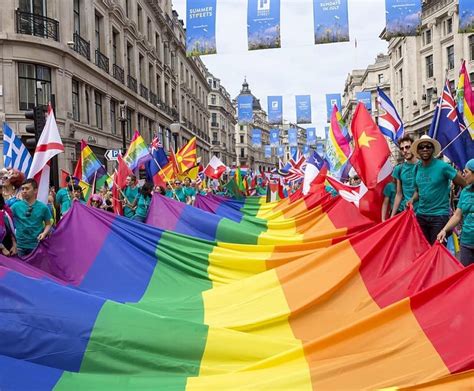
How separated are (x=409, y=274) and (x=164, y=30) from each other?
141 feet

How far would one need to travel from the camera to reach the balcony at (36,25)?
21375 millimetres

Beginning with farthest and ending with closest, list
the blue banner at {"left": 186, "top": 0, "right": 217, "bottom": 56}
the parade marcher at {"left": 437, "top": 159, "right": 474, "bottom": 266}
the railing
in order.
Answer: the railing
the blue banner at {"left": 186, "top": 0, "right": 217, "bottom": 56}
the parade marcher at {"left": 437, "top": 159, "right": 474, "bottom": 266}

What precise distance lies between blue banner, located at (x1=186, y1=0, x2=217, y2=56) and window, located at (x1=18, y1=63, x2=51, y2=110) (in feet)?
35.1

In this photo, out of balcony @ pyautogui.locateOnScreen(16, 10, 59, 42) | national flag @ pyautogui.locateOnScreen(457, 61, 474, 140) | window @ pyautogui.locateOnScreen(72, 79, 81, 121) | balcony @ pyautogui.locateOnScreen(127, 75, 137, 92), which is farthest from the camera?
balcony @ pyautogui.locateOnScreen(127, 75, 137, 92)

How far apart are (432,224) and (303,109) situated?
2332 centimetres

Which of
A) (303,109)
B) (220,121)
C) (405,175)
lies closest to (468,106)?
(405,175)

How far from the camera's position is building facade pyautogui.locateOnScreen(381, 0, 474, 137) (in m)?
47.7

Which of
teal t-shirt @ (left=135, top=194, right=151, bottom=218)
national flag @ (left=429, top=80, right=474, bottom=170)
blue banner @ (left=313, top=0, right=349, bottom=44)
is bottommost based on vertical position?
teal t-shirt @ (left=135, top=194, right=151, bottom=218)

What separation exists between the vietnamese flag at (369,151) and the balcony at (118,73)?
25.0m

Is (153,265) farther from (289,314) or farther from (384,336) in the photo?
(384,336)

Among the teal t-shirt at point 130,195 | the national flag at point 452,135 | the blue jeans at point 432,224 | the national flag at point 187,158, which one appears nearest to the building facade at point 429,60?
the national flag at point 187,158

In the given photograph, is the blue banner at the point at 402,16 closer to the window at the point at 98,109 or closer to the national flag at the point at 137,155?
the national flag at the point at 137,155

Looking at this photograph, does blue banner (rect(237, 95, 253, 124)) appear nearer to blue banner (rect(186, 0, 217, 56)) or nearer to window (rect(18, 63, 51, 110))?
window (rect(18, 63, 51, 110))

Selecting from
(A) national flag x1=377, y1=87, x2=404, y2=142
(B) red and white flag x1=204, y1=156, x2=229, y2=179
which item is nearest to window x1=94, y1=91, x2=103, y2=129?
(B) red and white flag x1=204, y1=156, x2=229, y2=179
